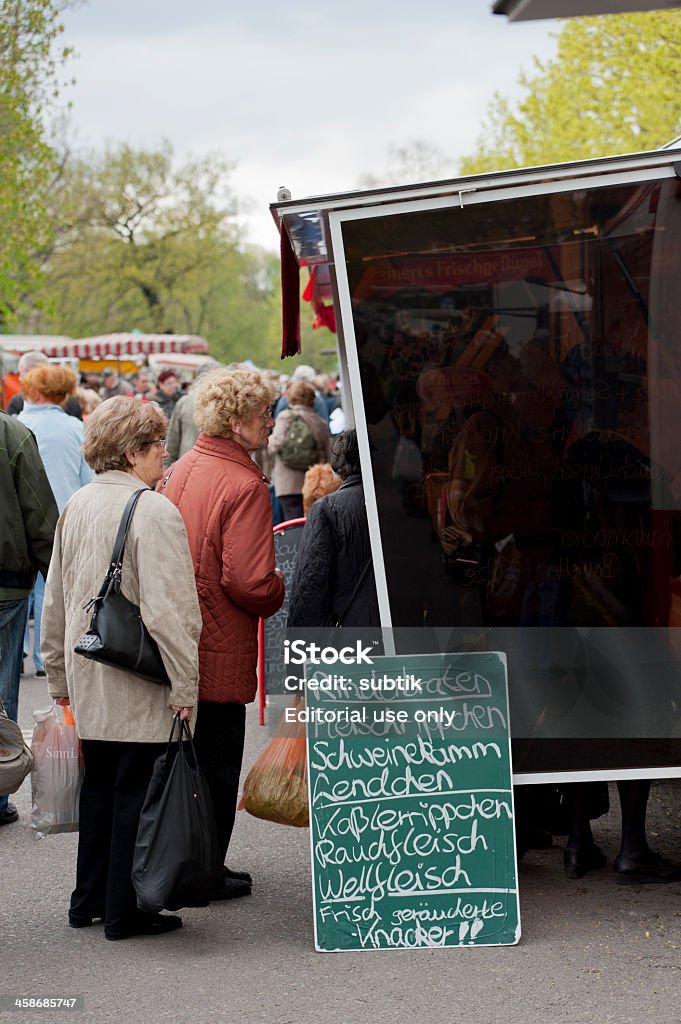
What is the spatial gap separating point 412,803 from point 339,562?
991mm

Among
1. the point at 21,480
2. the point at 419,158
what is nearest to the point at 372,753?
the point at 21,480

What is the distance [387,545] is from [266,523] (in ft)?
1.46

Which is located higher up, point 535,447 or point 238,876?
point 535,447

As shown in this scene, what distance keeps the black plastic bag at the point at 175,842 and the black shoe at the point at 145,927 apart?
226 millimetres

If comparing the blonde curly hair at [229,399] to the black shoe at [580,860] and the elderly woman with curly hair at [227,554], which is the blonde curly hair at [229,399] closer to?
the elderly woman with curly hair at [227,554]

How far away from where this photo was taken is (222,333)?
214 ft

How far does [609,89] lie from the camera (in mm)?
19656

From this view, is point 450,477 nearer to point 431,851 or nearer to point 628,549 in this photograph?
point 628,549

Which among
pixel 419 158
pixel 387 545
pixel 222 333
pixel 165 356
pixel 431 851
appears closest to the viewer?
pixel 431 851

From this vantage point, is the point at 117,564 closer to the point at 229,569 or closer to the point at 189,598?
the point at 189,598

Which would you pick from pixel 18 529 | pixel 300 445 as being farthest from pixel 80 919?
pixel 300 445

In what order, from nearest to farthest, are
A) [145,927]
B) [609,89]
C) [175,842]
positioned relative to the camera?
[175,842]
[145,927]
[609,89]

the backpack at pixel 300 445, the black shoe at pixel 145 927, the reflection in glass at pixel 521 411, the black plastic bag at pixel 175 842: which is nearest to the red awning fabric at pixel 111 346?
the backpack at pixel 300 445

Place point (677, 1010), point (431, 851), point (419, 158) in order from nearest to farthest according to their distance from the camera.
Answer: point (677, 1010) < point (431, 851) < point (419, 158)
